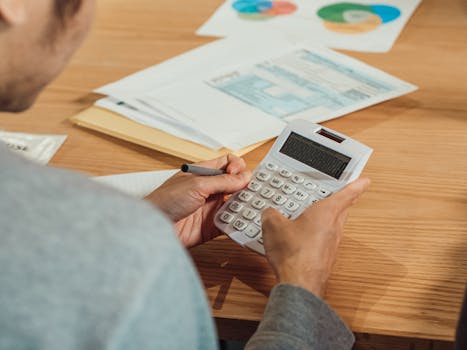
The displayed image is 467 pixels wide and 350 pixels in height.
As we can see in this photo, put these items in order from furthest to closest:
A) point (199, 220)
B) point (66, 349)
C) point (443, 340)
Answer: point (199, 220)
point (443, 340)
point (66, 349)

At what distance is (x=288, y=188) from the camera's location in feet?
3.01

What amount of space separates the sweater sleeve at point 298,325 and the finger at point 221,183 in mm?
179

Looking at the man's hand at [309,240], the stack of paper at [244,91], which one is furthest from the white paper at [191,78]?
the man's hand at [309,240]

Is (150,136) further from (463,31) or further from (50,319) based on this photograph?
(50,319)

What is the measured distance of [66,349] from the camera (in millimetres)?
433

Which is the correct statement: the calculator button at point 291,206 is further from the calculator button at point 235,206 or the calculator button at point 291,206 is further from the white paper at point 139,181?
the white paper at point 139,181

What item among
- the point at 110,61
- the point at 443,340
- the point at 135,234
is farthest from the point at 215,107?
the point at 135,234

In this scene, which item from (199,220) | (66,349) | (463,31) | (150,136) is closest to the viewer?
(66,349)

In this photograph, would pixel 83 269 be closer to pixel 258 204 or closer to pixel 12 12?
pixel 12 12

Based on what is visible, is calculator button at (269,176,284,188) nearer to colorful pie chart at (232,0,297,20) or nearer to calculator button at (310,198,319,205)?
calculator button at (310,198,319,205)

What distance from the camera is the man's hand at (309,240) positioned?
0.81 metres

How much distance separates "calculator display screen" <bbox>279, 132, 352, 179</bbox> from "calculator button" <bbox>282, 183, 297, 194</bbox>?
4cm

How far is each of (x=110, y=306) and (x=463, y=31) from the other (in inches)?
40.5

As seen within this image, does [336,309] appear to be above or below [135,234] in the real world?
below
